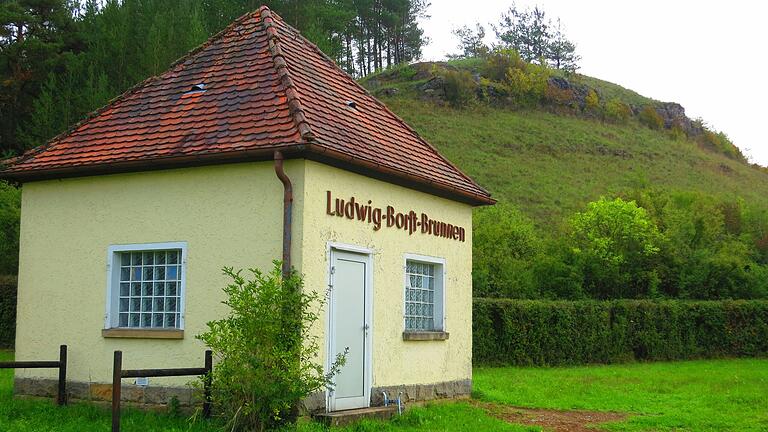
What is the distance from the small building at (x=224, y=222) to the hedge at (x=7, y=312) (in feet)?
38.0

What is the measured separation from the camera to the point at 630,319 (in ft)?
90.0

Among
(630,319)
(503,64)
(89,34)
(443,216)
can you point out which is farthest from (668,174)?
(443,216)

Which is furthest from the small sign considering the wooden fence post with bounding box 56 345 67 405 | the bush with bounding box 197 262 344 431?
the wooden fence post with bounding box 56 345 67 405

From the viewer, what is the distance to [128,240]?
12391 millimetres

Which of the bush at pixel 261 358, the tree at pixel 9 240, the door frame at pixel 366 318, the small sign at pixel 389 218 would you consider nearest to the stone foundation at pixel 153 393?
the door frame at pixel 366 318

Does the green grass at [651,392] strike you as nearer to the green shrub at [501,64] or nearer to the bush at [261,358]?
the bush at [261,358]

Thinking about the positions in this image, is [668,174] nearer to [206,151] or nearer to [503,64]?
[503,64]

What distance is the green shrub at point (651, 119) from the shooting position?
258ft

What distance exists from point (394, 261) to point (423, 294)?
52.1 inches

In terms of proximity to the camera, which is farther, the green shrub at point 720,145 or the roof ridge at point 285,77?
the green shrub at point 720,145

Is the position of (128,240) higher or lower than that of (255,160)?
lower

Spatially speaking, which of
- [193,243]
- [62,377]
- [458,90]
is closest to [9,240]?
[62,377]

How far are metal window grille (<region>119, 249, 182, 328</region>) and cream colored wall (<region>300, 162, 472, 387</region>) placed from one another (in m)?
2.21

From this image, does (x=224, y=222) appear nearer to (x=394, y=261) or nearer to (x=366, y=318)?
(x=366, y=318)
